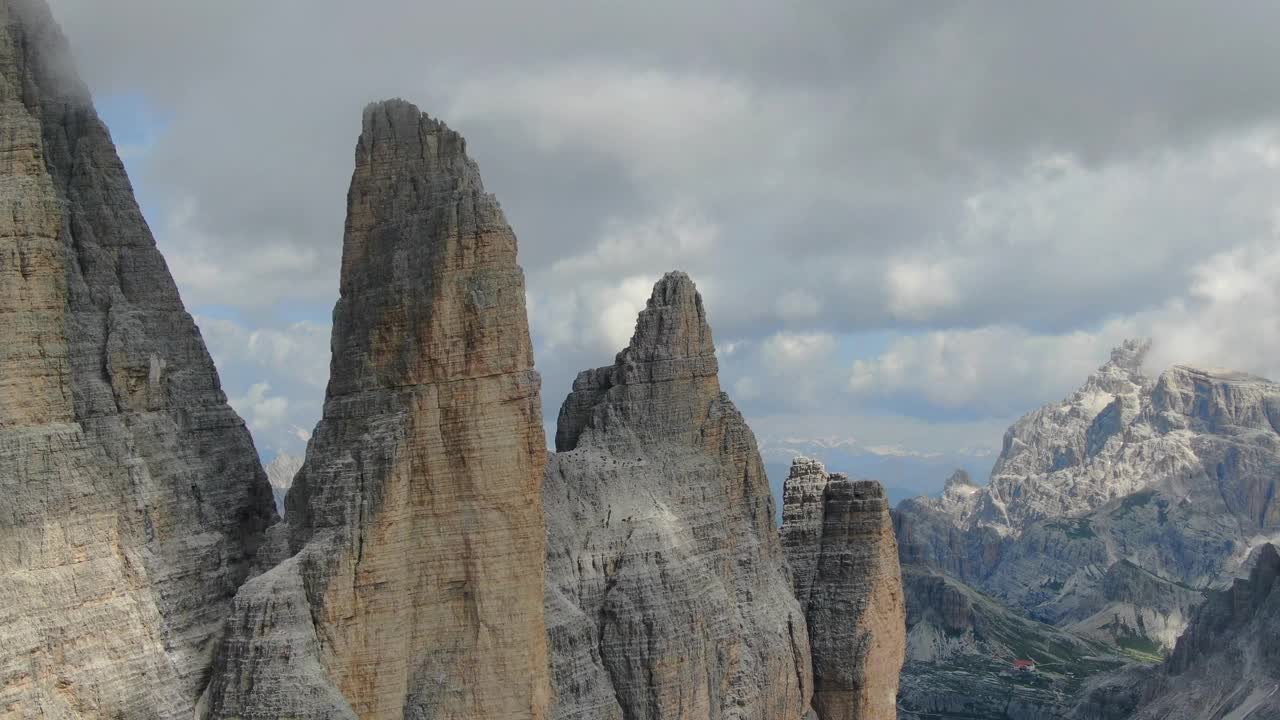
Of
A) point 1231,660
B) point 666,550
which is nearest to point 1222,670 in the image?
point 1231,660

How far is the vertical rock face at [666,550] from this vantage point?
185ft

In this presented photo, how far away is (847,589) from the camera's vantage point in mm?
71125

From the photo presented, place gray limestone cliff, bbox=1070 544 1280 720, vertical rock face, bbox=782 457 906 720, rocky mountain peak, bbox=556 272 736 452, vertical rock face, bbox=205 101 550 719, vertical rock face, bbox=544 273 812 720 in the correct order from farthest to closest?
1. gray limestone cliff, bbox=1070 544 1280 720
2. vertical rock face, bbox=782 457 906 720
3. rocky mountain peak, bbox=556 272 736 452
4. vertical rock face, bbox=544 273 812 720
5. vertical rock face, bbox=205 101 550 719

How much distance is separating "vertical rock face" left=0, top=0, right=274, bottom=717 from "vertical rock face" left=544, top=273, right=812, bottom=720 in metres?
12.3

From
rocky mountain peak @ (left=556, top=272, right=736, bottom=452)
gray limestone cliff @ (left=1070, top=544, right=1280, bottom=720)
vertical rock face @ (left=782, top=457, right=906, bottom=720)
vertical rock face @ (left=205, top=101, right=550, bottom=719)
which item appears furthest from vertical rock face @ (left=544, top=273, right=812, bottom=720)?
gray limestone cliff @ (left=1070, top=544, right=1280, bottom=720)

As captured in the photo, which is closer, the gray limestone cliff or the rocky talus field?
the rocky talus field

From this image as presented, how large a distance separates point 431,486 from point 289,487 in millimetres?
5006

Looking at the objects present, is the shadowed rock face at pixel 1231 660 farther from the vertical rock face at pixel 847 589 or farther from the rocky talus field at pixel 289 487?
the rocky talus field at pixel 289 487

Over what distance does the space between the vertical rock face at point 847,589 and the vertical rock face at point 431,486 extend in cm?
2403

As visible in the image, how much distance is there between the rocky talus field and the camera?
4244 centimetres

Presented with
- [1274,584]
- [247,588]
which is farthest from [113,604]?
[1274,584]

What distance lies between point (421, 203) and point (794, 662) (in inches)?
1101

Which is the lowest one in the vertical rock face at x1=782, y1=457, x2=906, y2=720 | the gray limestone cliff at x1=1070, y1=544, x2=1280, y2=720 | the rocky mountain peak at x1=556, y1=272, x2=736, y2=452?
the gray limestone cliff at x1=1070, y1=544, x2=1280, y2=720

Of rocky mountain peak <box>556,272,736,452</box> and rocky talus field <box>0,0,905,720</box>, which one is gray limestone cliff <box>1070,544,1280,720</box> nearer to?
rocky mountain peak <box>556,272,736,452</box>
